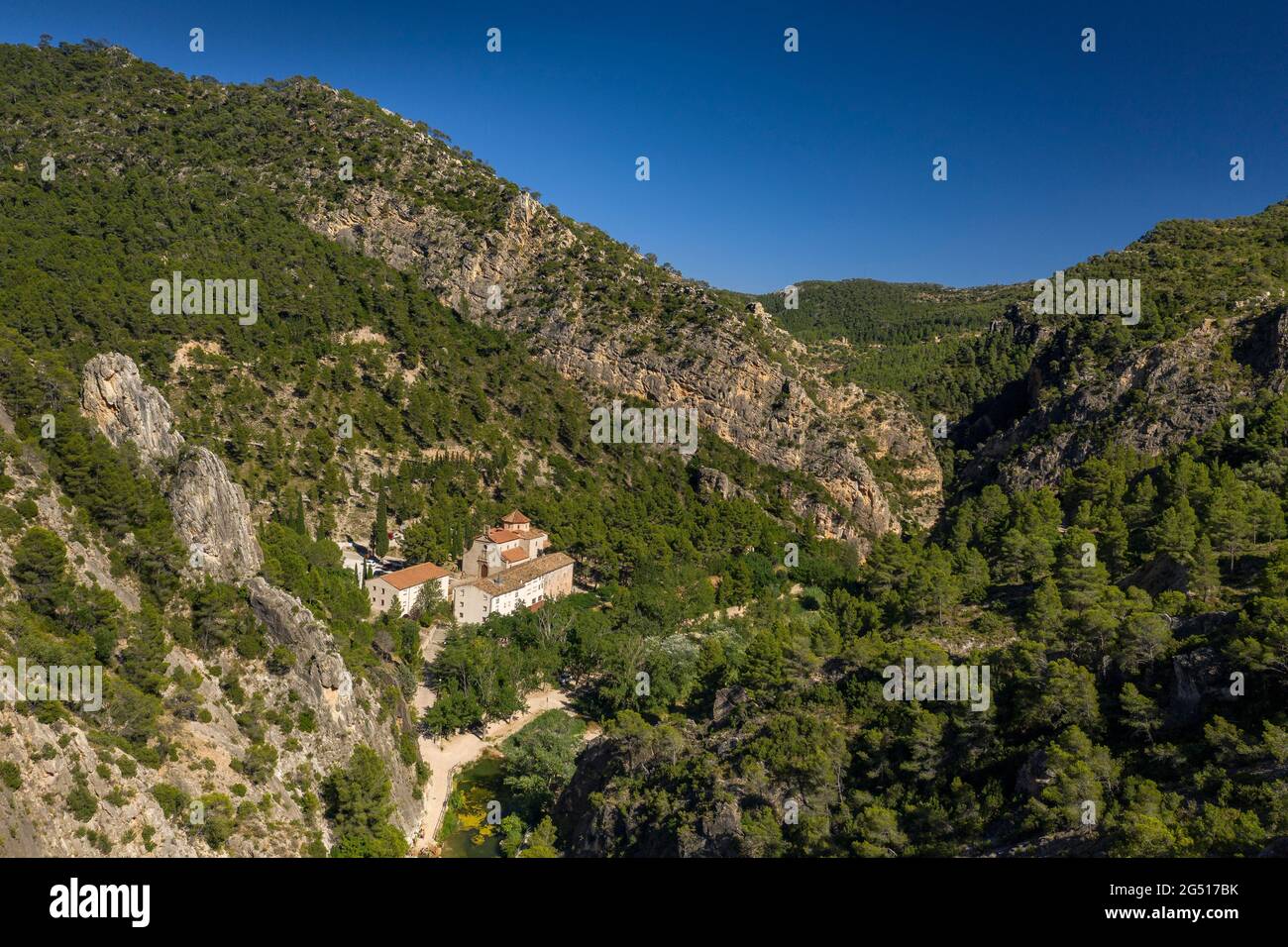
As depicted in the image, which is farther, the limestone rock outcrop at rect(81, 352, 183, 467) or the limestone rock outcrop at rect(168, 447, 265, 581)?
the limestone rock outcrop at rect(81, 352, 183, 467)

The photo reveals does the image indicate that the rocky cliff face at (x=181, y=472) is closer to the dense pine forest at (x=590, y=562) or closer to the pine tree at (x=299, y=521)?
the dense pine forest at (x=590, y=562)

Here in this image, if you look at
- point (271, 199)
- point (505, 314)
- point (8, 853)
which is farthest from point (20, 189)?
point (8, 853)

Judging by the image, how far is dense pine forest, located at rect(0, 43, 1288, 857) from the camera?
2656 cm

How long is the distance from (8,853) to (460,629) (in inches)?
1378

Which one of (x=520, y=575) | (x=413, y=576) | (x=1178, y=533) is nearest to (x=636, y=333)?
(x=520, y=575)

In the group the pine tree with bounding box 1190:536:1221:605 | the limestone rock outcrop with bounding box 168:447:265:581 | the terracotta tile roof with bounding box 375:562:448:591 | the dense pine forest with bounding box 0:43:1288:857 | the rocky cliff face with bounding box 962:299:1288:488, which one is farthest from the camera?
the rocky cliff face with bounding box 962:299:1288:488

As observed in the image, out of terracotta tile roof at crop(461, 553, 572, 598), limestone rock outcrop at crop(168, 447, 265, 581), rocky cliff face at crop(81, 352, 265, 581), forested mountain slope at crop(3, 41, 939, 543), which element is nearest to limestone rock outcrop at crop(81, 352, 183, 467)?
rocky cliff face at crop(81, 352, 265, 581)

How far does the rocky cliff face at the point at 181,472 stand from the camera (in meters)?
38.2

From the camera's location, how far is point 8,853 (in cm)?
1973

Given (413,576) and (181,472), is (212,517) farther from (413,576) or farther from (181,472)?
(413,576)

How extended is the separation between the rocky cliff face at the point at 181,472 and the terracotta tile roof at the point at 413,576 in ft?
48.2

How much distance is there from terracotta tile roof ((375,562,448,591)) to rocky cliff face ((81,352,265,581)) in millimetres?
14688

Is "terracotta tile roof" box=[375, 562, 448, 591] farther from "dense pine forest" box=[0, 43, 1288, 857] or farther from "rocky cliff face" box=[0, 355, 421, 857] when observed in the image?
"rocky cliff face" box=[0, 355, 421, 857]
